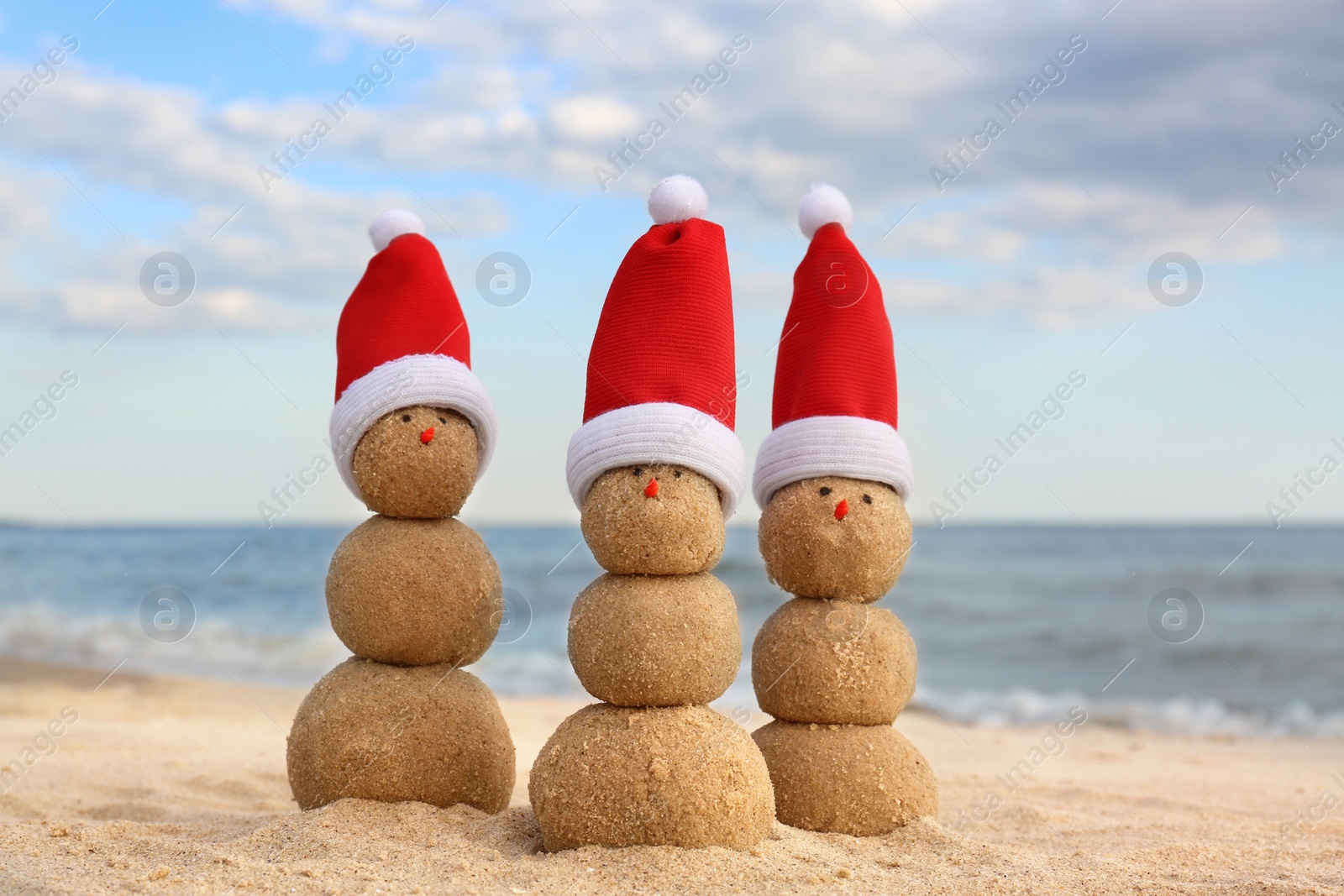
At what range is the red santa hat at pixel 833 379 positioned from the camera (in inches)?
185

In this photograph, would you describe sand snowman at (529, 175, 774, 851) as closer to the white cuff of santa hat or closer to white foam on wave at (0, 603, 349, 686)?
the white cuff of santa hat

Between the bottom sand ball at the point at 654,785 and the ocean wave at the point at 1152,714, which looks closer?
the bottom sand ball at the point at 654,785

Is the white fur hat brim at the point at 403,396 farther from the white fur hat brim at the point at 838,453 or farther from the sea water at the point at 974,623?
the white fur hat brim at the point at 838,453

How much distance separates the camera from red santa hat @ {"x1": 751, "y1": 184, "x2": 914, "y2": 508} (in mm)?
4703

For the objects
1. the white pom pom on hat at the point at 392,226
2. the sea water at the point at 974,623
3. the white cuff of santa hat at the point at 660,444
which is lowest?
the white cuff of santa hat at the point at 660,444

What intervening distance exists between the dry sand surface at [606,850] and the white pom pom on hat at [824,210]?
9.24ft

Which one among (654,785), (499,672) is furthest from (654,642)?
(499,672)

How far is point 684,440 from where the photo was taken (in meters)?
4.21

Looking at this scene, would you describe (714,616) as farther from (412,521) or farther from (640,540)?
(412,521)

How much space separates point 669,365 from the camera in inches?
172

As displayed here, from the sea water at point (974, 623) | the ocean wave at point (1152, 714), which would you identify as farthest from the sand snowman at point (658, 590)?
the ocean wave at point (1152, 714)

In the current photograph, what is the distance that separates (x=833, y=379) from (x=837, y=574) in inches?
35.1

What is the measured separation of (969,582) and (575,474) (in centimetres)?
1916

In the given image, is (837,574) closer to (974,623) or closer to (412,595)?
(412,595)
